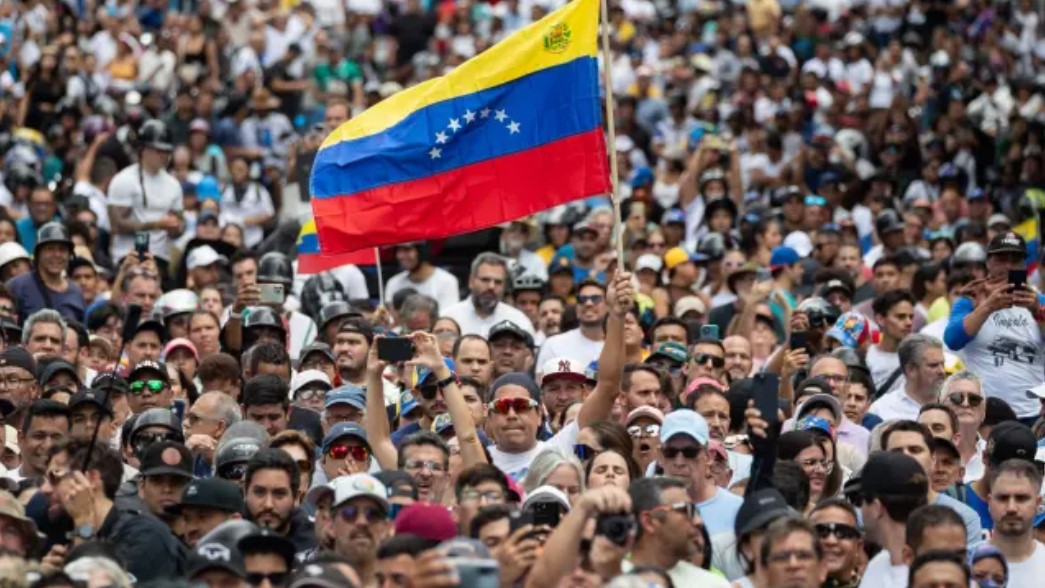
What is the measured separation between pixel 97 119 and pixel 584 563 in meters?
16.4

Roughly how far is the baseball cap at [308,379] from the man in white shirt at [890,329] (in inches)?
156

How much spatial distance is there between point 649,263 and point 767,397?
9.24 m

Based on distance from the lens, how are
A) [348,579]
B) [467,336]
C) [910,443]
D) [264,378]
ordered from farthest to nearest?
1. [467,336]
2. [264,378]
3. [910,443]
4. [348,579]

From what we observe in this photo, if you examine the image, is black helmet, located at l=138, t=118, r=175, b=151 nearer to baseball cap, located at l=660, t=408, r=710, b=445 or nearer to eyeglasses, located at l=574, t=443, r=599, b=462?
eyeglasses, located at l=574, t=443, r=599, b=462

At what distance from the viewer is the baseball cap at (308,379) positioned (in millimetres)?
15109

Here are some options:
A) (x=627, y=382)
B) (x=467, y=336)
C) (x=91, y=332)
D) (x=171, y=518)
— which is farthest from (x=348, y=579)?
(x=91, y=332)

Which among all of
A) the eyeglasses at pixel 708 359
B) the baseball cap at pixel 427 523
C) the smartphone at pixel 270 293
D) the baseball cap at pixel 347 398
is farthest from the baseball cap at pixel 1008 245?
the baseball cap at pixel 427 523

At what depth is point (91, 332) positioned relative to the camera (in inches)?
697

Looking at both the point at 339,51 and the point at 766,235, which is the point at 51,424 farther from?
the point at 339,51

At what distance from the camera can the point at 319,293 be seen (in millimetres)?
19719

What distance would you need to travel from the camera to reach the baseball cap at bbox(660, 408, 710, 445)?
472 inches

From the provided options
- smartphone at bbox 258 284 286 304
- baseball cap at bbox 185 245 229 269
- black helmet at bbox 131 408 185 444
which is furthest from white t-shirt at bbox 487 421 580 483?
baseball cap at bbox 185 245 229 269

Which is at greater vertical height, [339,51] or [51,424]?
[339,51]

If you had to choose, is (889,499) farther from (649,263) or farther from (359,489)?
(649,263)
